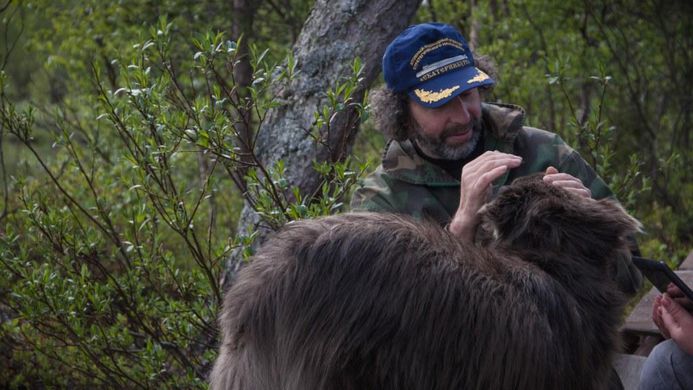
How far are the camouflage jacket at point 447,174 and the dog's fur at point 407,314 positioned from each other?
3.92ft

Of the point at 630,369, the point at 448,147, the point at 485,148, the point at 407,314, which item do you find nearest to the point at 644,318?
the point at 630,369

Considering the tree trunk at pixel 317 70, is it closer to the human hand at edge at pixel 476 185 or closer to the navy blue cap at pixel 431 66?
the navy blue cap at pixel 431 66

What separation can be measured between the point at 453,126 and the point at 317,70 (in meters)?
1.07

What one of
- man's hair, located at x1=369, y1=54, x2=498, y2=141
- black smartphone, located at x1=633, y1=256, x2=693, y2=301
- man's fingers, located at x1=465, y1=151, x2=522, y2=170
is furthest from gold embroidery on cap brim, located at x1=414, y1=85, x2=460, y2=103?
black smartphone, located at x1=633, y1=256, x2=693, y2=301

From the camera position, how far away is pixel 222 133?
148 inches

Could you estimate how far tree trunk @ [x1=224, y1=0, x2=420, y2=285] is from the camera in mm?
4617

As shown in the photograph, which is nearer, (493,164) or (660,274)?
(660,274)

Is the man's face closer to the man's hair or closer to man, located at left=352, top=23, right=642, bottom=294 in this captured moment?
man, located at left=352, top=23, right=642, bottom=294

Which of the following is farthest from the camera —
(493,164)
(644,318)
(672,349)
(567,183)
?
(644,318)

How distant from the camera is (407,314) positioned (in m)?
2.48

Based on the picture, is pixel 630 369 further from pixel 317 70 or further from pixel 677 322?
pixel 317 70

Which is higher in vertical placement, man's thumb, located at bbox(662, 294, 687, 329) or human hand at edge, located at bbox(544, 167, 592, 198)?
human hand at edge, located at bbox(544, 167, 592, 198)

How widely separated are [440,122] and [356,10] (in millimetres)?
1100

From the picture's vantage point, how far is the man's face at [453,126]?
12.8ft
